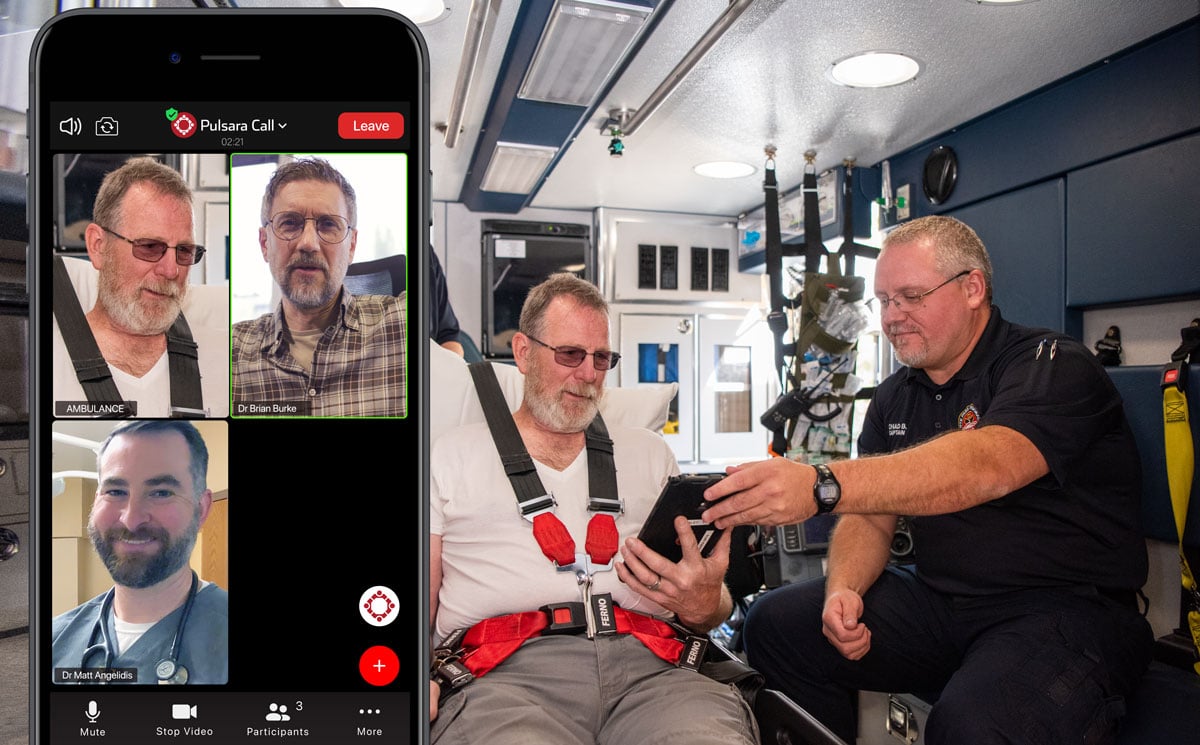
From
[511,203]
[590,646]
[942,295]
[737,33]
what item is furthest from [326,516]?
[511,203]

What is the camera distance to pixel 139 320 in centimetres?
53

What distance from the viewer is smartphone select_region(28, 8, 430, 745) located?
514 mm

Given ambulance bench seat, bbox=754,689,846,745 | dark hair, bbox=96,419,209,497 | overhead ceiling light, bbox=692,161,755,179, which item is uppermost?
→ overhead ceiling light, bbox=692,161,755,179

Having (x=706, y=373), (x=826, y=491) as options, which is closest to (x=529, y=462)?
(x=826, y=491)

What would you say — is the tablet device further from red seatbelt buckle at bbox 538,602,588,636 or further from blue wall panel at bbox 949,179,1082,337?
blue wall panel at bbox 949,179,1082,337

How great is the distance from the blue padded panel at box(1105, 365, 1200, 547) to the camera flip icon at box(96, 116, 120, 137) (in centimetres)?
276

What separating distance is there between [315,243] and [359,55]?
147mm

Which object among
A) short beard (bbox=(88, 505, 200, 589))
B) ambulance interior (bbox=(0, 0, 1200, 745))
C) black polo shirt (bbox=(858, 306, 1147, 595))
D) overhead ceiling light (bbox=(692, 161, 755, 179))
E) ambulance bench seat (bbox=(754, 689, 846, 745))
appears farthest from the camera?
overhead ceiling light (bbox=(692, 161, 755, 179))

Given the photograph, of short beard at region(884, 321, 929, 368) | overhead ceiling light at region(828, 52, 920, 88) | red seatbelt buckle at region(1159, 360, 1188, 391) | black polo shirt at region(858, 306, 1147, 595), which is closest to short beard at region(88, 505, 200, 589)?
black polo shirt at region(858, 306, 1147, 595)

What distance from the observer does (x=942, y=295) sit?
7.61 ft

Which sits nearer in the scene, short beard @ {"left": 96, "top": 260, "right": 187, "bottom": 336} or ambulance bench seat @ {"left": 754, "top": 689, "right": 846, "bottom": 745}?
short beard @ {"left": 96, "top": 260, "right": 187, "bottom": 336}

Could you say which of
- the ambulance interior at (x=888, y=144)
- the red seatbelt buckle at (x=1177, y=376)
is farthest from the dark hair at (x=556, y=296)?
the red seatbelt buckle at (x=1177, y=376)

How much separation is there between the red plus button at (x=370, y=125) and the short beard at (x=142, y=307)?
6.4 inches

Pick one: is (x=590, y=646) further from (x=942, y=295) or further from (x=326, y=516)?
(x=942, y=295)
